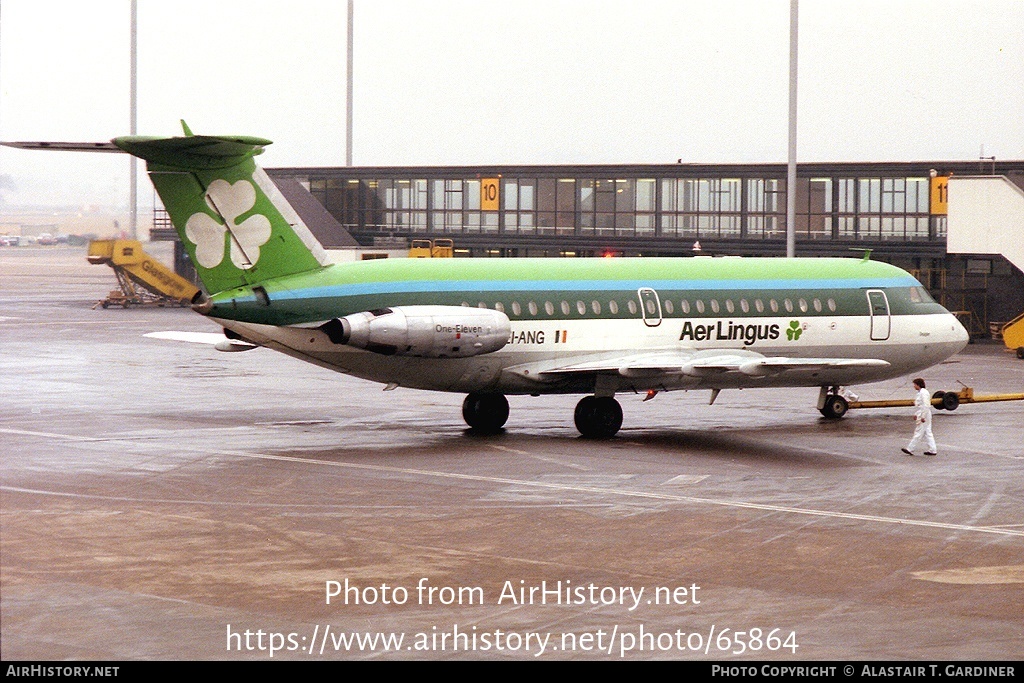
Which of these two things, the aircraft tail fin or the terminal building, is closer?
the aircraft tail fin

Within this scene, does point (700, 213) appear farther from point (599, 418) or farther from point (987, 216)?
point (599, 418)

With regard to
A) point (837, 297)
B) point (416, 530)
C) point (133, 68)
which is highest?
point (133, 68)

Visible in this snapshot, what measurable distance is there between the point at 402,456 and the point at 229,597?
1162cm

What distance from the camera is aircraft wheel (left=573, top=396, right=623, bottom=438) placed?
30.9m

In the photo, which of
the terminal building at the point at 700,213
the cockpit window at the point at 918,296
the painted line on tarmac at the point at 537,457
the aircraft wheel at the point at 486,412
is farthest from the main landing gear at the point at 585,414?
the terminal building at the point at 700,213

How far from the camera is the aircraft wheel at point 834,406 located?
34.6m

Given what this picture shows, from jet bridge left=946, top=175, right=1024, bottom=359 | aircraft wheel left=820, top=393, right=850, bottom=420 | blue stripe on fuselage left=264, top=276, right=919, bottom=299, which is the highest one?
jet bridge left=946, top=175, right=1024, bottom=359

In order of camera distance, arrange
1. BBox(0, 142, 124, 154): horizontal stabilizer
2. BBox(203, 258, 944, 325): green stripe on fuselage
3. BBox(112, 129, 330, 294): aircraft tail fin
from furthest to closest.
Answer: BBox(203, 258, 944, 325): green stripe on fuselage < BBox(112, 129, 330, 294): aircraft tail fin < BBox(0, 142, 124, 154): horizontal stabilizer

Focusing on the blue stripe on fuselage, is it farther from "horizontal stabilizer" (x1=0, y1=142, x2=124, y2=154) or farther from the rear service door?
"horizontal stabilizer" (x1=0, y1=142, x2=124, y2=154)

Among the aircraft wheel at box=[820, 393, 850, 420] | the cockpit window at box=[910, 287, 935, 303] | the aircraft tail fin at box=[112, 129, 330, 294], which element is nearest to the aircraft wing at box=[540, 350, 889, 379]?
the aircraft wheel at box=[820, 393, 850, 420]

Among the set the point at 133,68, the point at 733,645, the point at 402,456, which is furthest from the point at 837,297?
the point at 133,68

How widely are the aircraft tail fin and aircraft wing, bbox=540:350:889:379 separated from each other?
20.4 ft

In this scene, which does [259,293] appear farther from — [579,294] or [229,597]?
[229,597]
